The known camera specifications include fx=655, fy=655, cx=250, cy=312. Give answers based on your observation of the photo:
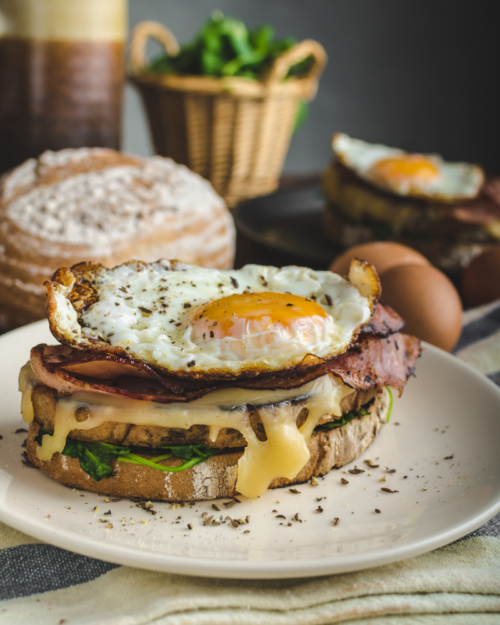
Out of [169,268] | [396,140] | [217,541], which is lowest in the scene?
[396,140]

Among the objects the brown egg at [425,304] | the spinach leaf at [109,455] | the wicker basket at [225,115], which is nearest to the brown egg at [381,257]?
the brown egg at [425,304]

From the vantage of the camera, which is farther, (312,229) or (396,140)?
(396,140)

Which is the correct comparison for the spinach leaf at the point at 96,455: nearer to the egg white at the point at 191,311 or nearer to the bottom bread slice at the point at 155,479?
the bottom bread slice at the point at 155,479

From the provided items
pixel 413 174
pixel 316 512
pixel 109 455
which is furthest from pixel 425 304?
pixel 413 174

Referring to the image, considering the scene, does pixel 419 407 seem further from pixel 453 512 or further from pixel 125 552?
pixel 125 552

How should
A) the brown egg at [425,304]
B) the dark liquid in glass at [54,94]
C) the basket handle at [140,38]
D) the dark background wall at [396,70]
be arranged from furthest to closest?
the dark background wall at [396,70] < the basket handle at [140,38] < the dark liquid in glass at [54,94] < the brown egg at [425,304]

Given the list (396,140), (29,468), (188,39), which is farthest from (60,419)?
(396,140)

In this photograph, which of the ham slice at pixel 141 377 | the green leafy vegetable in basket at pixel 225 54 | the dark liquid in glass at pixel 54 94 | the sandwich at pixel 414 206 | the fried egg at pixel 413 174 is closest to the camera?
the ham slice at pixel 141 377
